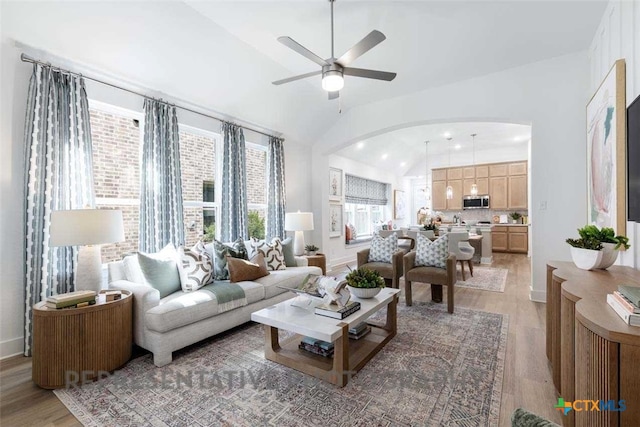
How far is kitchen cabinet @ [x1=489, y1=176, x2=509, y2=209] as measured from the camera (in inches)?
339

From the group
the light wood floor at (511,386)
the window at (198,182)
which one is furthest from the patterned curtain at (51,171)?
the window at (198,182)

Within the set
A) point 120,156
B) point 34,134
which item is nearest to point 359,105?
point 120,156

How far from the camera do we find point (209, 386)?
213cm

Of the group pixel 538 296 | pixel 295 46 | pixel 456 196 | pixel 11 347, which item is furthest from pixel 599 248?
pixel 456 196

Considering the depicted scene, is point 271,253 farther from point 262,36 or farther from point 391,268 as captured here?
point 262,36

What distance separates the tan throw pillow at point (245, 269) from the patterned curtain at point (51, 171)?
1.46m

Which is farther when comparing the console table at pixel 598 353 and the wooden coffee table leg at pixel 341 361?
the wooden coffee table leg at pixel 341 361

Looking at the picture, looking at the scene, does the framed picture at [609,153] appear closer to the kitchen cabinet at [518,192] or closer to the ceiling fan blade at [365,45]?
the ceiling fan blade at [365,45]

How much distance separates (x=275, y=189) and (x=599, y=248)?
439cm

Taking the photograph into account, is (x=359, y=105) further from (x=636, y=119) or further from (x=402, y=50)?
(x=636, y=119)

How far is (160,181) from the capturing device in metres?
3.54

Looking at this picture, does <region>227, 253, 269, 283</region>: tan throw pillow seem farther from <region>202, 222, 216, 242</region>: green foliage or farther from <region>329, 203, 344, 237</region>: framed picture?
<region>329, 203, 344, 237</region>: framed picture

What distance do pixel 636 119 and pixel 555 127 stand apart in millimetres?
2671

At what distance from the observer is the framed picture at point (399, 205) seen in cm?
1008
